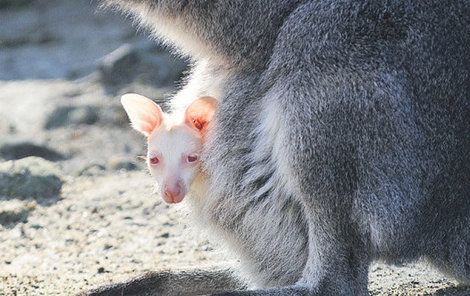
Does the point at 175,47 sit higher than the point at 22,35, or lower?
higher

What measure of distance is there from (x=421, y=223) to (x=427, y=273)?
39.3 inches

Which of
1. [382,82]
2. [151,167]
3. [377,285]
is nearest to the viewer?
[382,82]

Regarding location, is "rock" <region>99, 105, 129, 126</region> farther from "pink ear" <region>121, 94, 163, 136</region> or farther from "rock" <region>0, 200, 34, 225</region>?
"pink ear" <region>121, 94, 163, 136</region>

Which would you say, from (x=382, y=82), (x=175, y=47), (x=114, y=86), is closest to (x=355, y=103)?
(x=382, y=82)

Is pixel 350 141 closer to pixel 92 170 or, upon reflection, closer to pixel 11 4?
pixel 92 170

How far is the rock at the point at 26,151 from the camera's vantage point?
333 inches

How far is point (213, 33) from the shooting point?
5324 millimetres

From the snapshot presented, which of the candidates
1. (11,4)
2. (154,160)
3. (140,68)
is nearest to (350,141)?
(154,160)

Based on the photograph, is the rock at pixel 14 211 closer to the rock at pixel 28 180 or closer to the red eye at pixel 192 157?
the rock at pixel 28 180

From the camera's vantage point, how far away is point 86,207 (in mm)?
7391

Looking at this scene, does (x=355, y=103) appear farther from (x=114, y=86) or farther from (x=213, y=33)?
(x=114, y=86)

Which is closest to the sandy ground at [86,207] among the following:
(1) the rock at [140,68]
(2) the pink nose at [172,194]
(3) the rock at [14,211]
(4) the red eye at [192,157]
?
(3) the rock at [14,211]

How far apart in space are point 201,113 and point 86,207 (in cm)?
226

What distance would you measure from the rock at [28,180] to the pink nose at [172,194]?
8.67 feet
